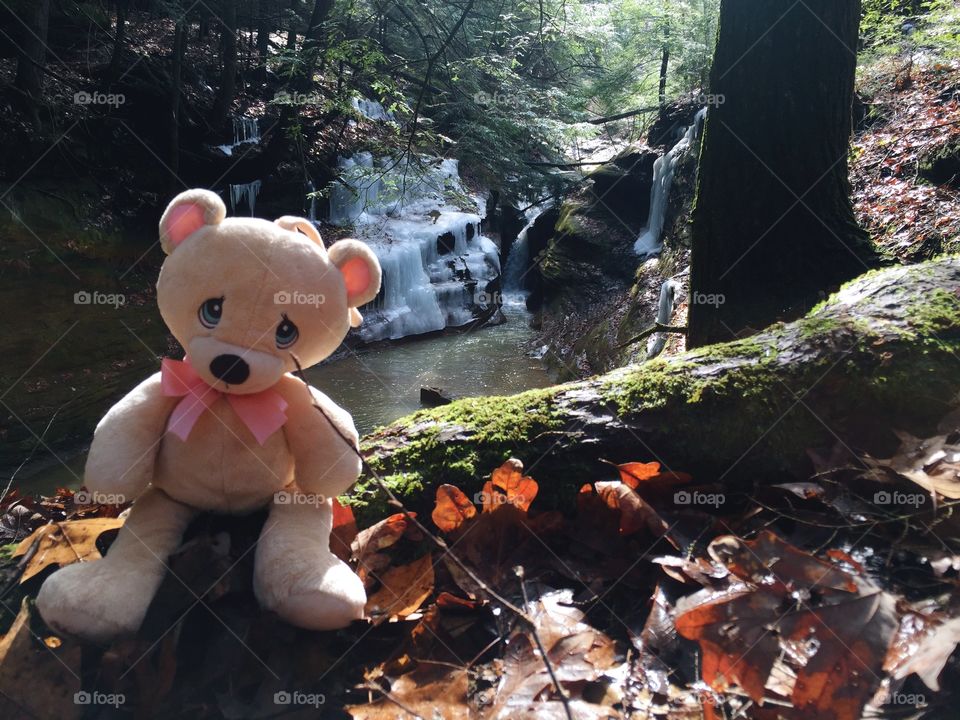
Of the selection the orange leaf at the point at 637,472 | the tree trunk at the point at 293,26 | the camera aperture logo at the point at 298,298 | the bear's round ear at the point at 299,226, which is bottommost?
the orange leaf at the point at 637,472

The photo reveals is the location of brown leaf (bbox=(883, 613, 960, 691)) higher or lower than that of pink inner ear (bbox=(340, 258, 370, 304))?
lower

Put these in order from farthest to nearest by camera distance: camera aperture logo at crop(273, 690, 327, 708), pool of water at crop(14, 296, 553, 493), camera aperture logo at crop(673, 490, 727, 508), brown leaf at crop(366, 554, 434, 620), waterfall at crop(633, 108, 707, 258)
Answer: waterfall at crop(633, 108, 707, 258)
pool of water at crop(14, 296, 553, 493)
camera aperture logo at crop(673, 490, 727, 508)
brown leaf at crop(366, 554, 434, 620)
camera aperture logo at crop(273, 690, 327, 708)

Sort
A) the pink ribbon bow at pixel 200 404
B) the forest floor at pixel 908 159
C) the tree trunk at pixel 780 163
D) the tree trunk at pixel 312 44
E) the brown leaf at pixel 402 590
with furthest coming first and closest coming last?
the tree trunk at pixel 312 44 < the forest floor at pixel 908 159 < the tree trunk at pixel 780 163 < the pink ribbon bow at pixel 200 404 < the brown leaf at pixel 402 590

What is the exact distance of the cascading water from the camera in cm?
1202

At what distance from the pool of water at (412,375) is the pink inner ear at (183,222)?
4.82 meters

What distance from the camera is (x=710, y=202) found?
3.79 m

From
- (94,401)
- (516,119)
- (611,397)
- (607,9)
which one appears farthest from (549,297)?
(611,397)

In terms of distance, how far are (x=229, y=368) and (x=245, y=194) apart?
1053 centimetres

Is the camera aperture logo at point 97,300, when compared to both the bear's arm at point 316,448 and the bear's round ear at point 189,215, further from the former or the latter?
the bear's arm at point 316,448

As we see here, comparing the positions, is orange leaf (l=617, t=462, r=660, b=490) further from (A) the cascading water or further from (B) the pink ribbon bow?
(A) the cascading water

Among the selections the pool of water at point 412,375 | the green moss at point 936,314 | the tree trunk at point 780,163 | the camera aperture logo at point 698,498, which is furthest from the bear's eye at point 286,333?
the pool of water at point 412,375

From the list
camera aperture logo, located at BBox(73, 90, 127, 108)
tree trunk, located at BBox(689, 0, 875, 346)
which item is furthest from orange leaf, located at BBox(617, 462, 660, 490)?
camera aperture logo, located at BBox(73, 90, 127, 108)

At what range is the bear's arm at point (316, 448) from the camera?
170 cm

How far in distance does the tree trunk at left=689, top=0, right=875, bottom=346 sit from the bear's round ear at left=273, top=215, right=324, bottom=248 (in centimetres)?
266
